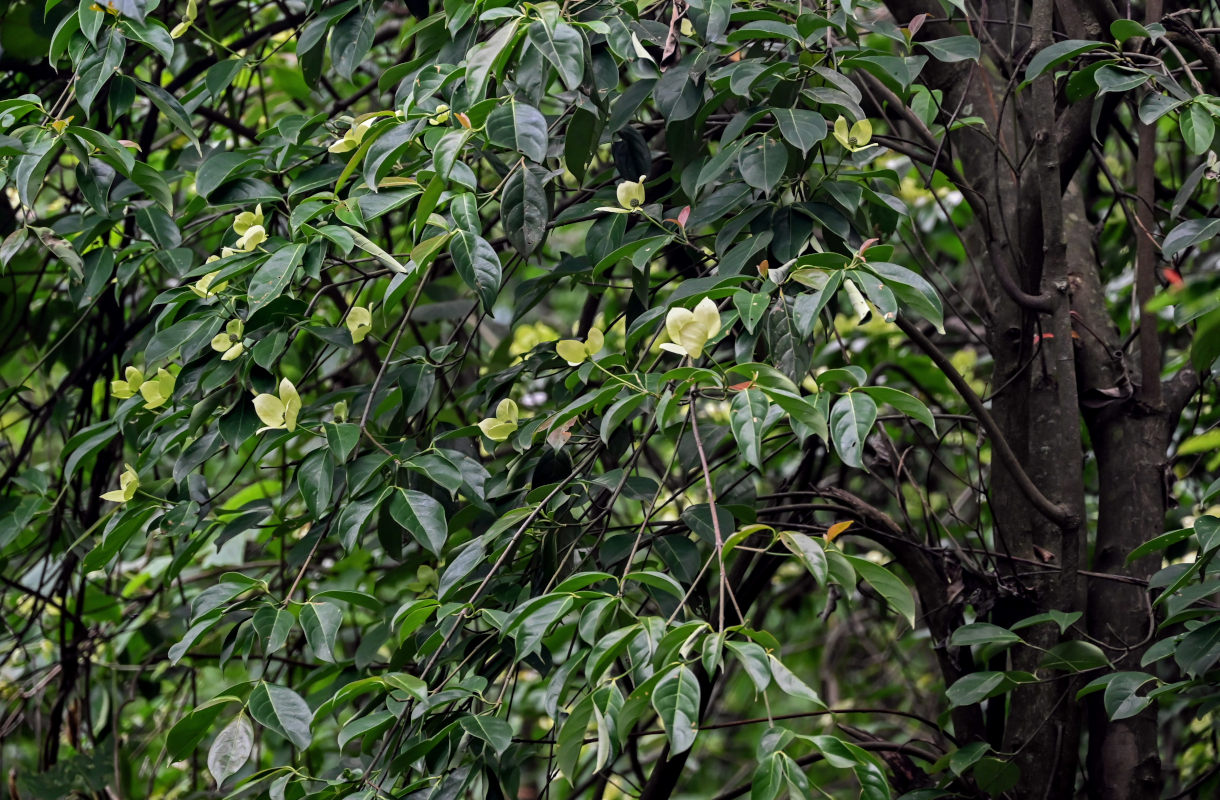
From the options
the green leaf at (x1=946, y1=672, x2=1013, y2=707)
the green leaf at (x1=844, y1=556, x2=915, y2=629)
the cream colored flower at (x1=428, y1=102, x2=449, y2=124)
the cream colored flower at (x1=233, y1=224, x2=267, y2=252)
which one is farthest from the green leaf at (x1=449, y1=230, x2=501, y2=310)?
the green leaf at (x1=946, y1=672, x2=1013, y2=707)

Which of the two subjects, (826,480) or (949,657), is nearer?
(949,657)

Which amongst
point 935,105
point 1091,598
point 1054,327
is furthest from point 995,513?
point 935,105

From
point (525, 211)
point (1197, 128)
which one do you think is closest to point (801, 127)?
point (525, 211)

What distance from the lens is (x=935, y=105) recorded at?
148 centimetres

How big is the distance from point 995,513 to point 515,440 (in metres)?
0.67

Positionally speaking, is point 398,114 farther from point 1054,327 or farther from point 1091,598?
point 1091,598

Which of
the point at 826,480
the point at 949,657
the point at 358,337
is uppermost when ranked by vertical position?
the point at 358,337

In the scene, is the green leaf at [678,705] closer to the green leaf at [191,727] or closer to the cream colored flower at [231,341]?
the green leaf at [191,727]

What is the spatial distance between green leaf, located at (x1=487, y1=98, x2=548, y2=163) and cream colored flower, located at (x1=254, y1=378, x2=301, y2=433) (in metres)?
0.33

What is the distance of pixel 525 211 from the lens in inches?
46.1

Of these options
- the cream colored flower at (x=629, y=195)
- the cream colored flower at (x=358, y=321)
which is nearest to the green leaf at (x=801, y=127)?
the cream colored flower at (x=629, y=195)

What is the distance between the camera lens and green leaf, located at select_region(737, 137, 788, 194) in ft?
3.71

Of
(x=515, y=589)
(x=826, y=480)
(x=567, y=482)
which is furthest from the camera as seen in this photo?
(x=826, y=480)

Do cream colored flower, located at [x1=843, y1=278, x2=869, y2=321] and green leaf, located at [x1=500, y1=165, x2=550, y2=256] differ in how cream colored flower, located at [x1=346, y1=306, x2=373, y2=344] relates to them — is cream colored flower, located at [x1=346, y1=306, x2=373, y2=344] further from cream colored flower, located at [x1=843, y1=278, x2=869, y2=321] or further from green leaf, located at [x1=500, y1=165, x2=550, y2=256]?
cream colored flower, located at [x1=843, y1=278, x2=869, y2=321]
